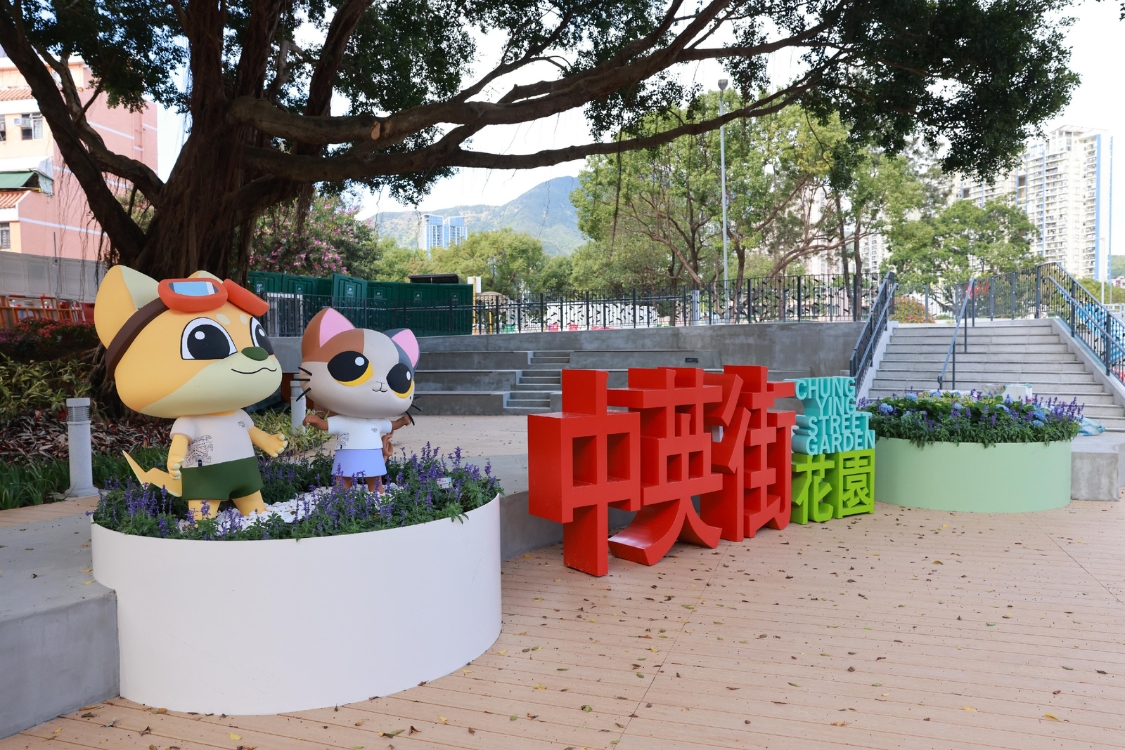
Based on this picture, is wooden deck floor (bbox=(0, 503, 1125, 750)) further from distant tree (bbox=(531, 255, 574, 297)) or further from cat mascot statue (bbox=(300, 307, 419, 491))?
distant tree (bbox=(531, 255, 574, 297))

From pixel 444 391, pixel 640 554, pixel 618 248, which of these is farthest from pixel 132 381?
pixel 618 248

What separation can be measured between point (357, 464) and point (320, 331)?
2.64ft

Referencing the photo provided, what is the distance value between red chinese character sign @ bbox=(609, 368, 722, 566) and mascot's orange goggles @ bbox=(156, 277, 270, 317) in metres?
2.70

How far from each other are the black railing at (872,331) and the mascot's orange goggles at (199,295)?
10728 mm

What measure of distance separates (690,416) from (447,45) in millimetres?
7330

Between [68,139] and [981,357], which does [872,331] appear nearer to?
[981,357]

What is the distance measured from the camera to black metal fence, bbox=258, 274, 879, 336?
15.5m

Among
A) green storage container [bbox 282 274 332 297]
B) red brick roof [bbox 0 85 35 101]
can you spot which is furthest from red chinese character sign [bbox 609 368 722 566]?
red brick roof [bbox 0 85 35 101]

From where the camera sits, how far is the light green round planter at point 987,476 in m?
7.25

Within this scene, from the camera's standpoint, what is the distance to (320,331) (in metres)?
4.54

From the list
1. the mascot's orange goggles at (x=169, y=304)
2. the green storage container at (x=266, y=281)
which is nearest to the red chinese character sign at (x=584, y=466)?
the mascot's orange goggles at (x=169, y=304)

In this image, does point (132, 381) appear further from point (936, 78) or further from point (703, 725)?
point (936, 78)

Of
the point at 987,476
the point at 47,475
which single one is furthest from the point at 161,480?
the point at 987,476

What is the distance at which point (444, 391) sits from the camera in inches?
635
